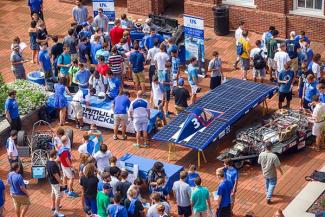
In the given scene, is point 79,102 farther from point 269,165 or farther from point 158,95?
point 269,165

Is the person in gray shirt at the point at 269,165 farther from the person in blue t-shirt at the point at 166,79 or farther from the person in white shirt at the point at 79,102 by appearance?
the person in white shirt at the point at 79,102


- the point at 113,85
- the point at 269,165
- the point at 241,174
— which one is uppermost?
the point at 113,85

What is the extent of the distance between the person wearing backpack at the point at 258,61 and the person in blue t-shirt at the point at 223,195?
7272 millimetres

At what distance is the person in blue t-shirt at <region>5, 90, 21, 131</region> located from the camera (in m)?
23.7

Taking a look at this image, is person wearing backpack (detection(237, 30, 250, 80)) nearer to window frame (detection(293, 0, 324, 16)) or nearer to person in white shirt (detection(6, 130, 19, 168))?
window frame (detection(293, 0, 324, 16))

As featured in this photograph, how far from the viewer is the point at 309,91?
23.6 metres

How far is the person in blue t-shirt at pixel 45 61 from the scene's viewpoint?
26719 millimetres

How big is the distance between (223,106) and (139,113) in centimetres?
233

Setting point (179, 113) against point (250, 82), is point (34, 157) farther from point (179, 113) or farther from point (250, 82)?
point (250, 82)

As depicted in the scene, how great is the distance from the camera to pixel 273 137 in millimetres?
22344

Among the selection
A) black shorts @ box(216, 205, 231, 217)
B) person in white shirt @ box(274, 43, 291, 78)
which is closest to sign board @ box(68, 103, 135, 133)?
person in white shirt @ box(274, 43, 291, 78)

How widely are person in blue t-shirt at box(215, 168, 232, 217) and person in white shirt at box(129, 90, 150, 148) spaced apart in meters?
4.49

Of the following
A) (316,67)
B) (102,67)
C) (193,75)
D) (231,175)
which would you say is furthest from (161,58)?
(231,175)

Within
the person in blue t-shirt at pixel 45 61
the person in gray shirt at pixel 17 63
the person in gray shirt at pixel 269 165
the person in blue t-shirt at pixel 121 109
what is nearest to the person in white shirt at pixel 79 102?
the person in blue t-shirt at pixel 121 109
